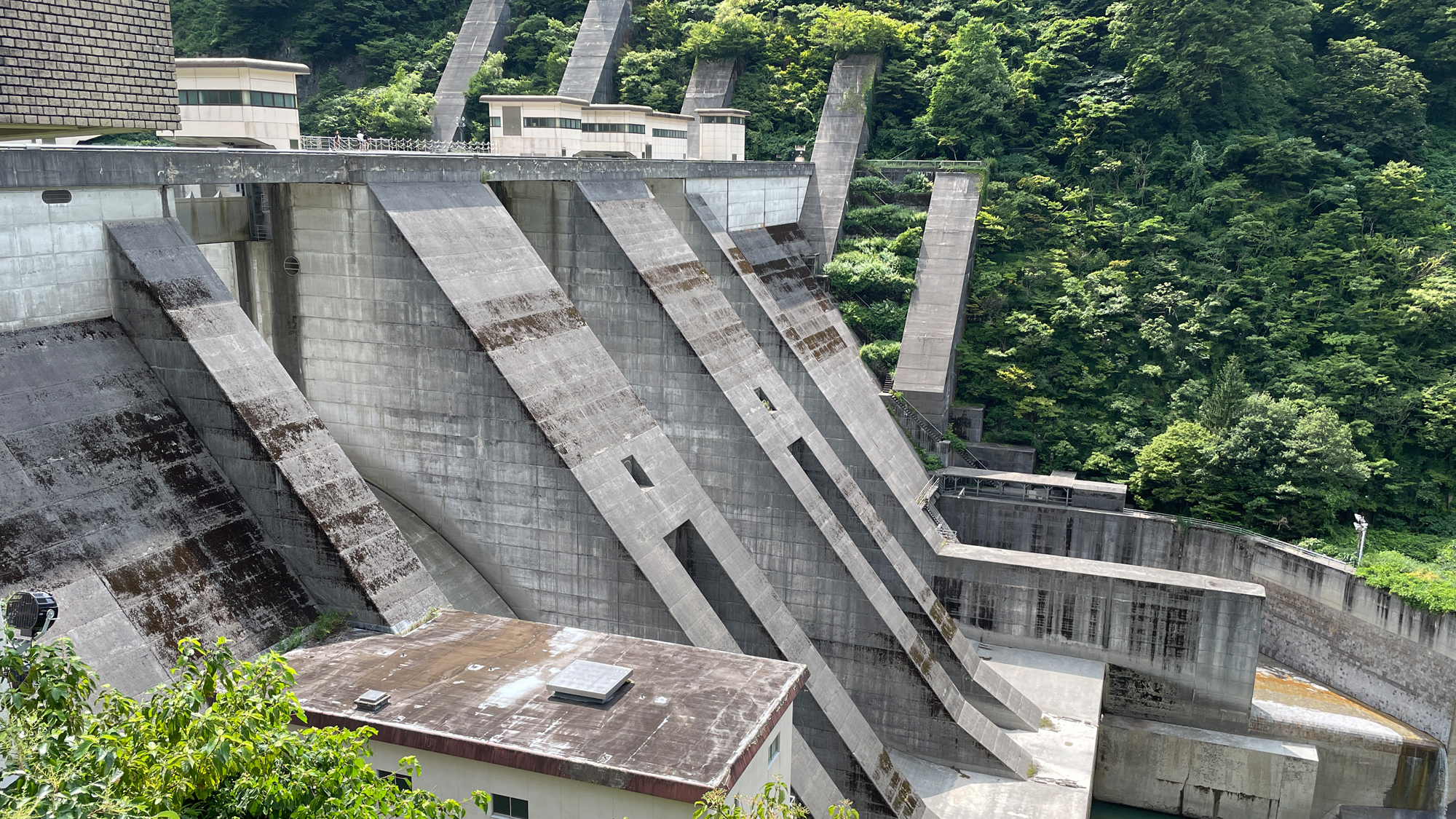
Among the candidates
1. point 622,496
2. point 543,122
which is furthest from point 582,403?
point 543,122

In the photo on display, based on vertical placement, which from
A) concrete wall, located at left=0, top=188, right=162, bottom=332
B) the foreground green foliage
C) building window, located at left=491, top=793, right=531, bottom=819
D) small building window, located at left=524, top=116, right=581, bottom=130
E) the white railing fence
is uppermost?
small building window, located at left=524, top=116, right=581, bottom=130

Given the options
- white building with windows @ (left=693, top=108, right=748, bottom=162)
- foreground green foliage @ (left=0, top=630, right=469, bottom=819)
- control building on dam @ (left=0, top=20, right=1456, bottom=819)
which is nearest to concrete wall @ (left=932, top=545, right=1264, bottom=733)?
control building on dam @ (left=0, top=20, right=1456, bottom=819)

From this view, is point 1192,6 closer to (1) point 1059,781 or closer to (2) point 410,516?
(1) point 1059,781

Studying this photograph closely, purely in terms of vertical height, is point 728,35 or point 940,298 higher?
point 728,35

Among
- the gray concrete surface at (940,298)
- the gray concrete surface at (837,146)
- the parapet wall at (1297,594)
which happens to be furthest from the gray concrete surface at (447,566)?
the gray concrete surface at (837,146)

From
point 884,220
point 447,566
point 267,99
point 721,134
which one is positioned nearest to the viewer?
point 447,566

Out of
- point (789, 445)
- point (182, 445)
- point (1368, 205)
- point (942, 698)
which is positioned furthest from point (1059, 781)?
point (1368, 205)

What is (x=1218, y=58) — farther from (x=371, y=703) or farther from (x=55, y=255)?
(x=371, y=703)

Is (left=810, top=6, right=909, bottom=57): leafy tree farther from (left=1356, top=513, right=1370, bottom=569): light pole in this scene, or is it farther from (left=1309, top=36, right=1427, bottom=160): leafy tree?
(left=1356, top=513, right=1370, bottom=569): light pole
